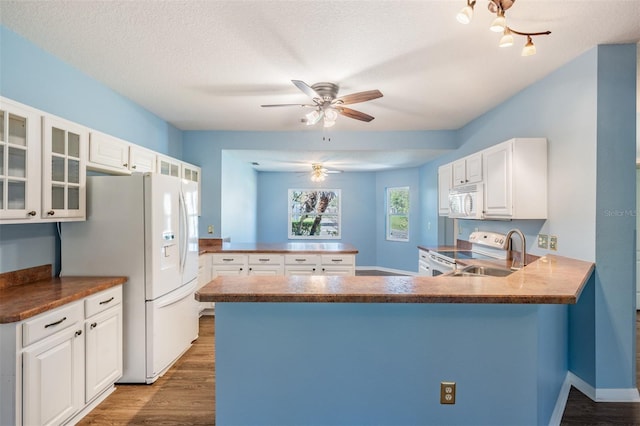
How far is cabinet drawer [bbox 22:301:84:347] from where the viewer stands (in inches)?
62.6

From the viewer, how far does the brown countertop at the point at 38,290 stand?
1.59 meters

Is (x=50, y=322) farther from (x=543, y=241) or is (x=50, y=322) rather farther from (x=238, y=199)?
(x=238, y=199)

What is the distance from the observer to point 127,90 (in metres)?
2.95

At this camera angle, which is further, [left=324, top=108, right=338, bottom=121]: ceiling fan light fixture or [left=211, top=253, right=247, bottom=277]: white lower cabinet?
[left=211, top=253, right=247, bottom=277]: white lower cabinet

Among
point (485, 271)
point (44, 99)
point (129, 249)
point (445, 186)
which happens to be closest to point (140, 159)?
point (44, 99)

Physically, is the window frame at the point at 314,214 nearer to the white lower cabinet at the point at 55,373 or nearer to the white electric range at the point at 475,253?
the white electric range at the point at 475,253

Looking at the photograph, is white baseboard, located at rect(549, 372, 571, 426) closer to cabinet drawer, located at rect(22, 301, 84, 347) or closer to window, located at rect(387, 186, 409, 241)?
cabinet drawer, located at rect(22, 301, 84, 347)

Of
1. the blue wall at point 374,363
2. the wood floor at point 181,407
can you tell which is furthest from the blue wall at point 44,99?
the blue wall at point 374,363

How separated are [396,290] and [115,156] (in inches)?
101

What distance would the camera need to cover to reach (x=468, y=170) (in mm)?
3387

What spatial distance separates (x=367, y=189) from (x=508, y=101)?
4102mm

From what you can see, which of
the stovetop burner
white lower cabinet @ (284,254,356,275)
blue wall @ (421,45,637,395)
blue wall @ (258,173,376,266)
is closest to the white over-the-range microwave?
the stovetop burner

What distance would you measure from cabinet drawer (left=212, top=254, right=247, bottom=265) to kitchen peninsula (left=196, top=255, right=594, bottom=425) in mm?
2500

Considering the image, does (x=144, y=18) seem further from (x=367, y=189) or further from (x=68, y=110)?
(x=367, y=189)
